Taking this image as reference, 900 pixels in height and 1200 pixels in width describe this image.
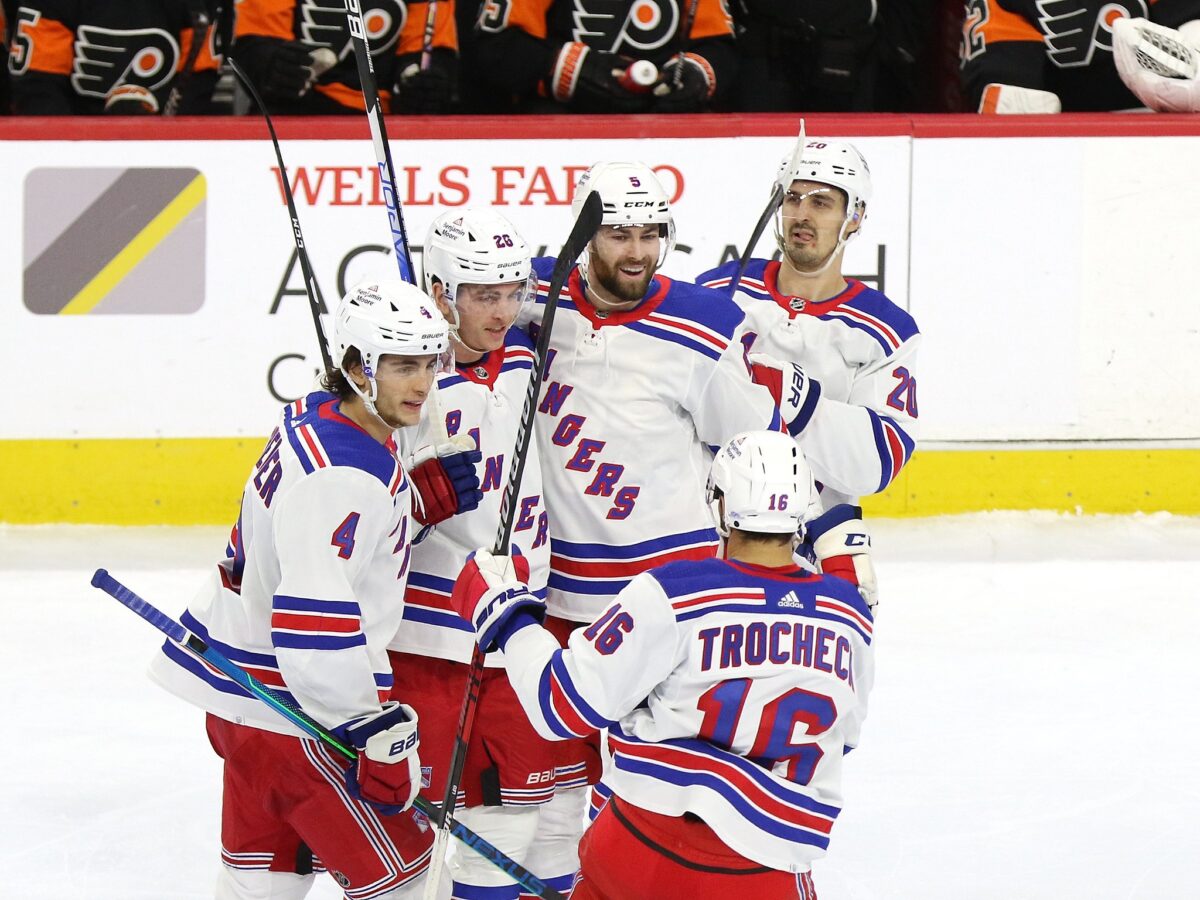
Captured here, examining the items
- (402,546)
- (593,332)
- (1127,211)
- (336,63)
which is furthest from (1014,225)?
(402,546)

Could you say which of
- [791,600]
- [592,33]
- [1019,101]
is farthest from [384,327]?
[1019,101]

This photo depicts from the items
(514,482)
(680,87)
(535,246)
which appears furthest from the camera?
(680,87)

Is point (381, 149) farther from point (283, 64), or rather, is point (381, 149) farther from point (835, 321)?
point (283, 64)

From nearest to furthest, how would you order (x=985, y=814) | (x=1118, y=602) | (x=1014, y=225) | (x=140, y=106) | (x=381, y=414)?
(x=381, y=414)
(x=985, y=814)
(x=1118, y=602)
(x=1014, y=225)
(x=140, y=106)

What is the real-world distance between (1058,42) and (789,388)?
3.06m

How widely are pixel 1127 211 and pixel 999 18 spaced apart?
823 mm

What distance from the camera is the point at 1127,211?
4.76m

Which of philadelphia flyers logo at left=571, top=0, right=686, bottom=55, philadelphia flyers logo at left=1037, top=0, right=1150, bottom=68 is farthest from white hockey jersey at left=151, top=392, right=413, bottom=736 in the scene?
philadelphia flyers logo at left=1037, top=0, right=1150, bottom=68

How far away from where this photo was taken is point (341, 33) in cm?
514

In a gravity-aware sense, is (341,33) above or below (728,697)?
above

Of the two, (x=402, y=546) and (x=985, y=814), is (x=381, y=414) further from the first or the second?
(x=985, y=814)

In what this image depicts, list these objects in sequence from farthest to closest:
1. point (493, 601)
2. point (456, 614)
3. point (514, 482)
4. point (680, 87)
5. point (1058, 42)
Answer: point (1058, 42), point (680, 87), point (456, 614), point (514, 482), point (493, 601)

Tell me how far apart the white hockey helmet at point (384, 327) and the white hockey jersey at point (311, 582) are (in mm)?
77

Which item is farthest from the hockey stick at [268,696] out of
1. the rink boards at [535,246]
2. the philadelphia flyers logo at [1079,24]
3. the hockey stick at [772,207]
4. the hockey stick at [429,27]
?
the philadelphia flyers logo at [1079,24]
